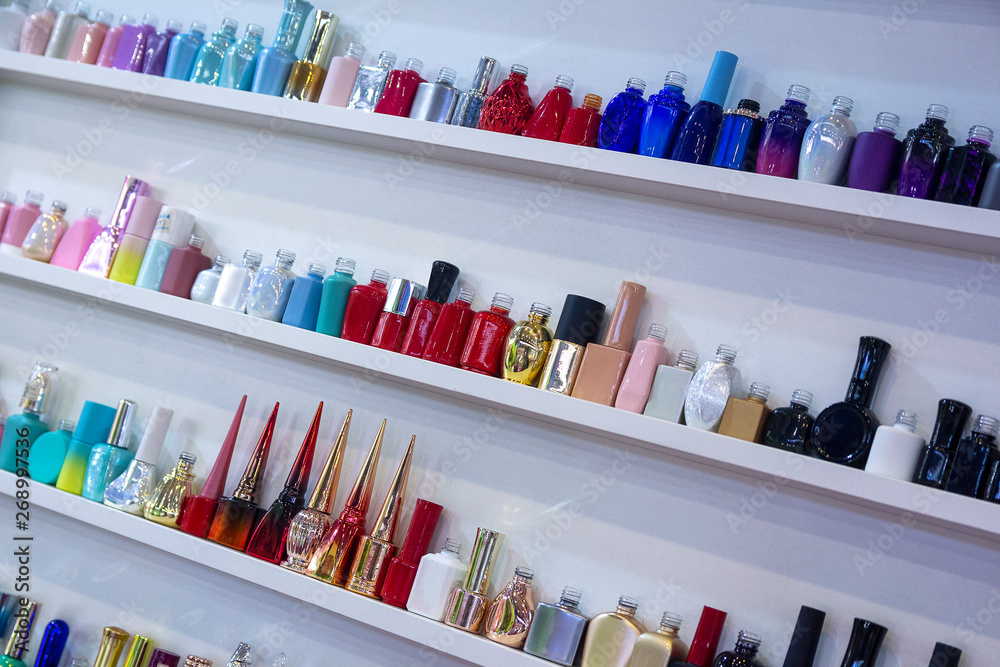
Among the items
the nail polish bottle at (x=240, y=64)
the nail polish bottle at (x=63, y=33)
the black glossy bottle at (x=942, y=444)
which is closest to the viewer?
the black glossy bottle at (x=942, y=444)

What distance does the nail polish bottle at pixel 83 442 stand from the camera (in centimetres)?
160

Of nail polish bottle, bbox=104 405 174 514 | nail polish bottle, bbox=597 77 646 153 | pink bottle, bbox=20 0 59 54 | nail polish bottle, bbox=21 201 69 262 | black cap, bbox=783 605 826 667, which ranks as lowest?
nail polish bottle, bbox=104 405 174 514

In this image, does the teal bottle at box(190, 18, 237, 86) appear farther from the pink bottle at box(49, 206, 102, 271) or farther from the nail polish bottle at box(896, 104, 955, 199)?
the nail polish bottle at box(896, 104, 955, 199)

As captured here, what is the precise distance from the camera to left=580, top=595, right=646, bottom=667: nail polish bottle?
51.3 inches

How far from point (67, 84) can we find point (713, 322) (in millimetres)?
1368

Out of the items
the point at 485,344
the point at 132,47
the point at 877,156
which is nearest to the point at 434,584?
the point at 485,344

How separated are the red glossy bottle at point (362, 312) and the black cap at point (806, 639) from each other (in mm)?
814

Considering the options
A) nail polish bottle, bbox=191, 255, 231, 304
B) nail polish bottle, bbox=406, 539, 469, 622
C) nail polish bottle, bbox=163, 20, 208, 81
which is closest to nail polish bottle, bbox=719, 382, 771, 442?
nail polish bottle, bbox=406, 539, 469, 622

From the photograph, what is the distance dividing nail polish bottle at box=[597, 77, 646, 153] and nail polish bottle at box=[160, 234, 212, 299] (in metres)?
0.78

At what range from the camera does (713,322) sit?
1.43m

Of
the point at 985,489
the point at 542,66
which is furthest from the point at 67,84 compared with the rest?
the point at 985,489

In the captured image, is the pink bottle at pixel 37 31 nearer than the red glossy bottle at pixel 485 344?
No

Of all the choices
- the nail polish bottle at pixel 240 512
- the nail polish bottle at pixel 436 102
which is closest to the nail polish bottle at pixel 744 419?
the nail polish bottle at pixel 436 102

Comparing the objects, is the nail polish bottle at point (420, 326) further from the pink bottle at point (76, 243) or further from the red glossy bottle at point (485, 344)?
the pink bottle at point (76, 243)
